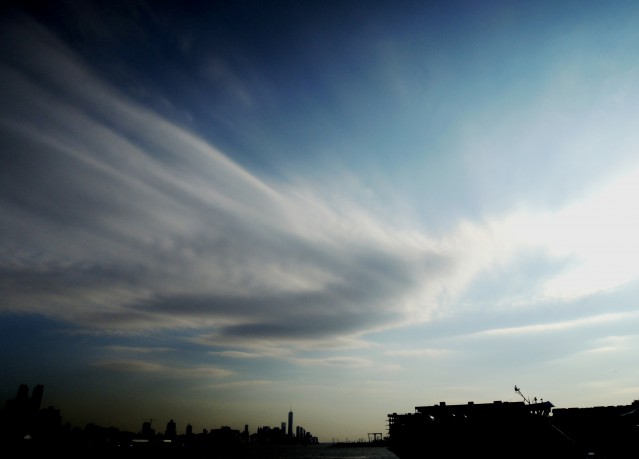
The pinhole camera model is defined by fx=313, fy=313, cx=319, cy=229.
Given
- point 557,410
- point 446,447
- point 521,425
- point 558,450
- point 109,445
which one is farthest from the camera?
point 109,445

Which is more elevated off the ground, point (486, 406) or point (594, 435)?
point (486, 406)

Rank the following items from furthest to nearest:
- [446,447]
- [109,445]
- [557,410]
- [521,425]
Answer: [109,445] → [557,410] → [446,447] → [521,425]

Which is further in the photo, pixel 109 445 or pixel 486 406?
pixel 109 445

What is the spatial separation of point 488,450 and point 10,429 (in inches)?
5850

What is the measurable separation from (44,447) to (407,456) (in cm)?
16879

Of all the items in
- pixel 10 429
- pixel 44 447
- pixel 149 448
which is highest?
pixel 10 429

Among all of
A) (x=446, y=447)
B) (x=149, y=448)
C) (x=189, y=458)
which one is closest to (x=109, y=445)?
(x=149, y=448)

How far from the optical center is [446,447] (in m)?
29.3

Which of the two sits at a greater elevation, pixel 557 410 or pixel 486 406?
pixel 486 406

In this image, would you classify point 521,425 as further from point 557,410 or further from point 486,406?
point 557,410

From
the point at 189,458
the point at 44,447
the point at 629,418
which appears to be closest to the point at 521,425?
the point at 629,418

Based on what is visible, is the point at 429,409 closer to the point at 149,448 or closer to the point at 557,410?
the point at 557,410

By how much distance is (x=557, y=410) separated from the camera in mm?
53562

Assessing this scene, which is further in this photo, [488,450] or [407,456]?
[407,456]
